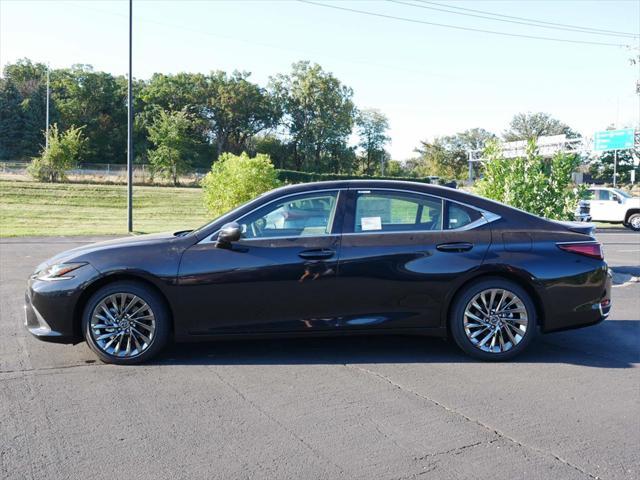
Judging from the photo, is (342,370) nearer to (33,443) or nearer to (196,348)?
(196,348)

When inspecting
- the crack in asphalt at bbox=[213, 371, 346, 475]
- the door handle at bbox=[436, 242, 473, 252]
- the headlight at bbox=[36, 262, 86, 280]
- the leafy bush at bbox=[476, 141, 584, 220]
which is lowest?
the crack in asphalt at bbox=[213, 371, 346, 475]

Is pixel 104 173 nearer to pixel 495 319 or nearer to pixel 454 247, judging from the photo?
pixel 454 247

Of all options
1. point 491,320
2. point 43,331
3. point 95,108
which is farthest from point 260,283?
point 95,108

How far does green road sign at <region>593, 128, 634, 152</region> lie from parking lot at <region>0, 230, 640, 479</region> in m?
46.4

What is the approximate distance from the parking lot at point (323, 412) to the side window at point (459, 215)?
3.97ft

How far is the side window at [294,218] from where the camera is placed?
5.36m

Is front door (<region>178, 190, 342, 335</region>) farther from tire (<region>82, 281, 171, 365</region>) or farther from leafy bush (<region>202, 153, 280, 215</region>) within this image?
leafy bush (<region>202, 153, 280, 215</region>)

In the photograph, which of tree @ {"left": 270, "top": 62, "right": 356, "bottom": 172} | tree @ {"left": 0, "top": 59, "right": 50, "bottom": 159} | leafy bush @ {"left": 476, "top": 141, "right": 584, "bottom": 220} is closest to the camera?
leafy bush @ {"left": 476, "top": 141, "right": 584, "bottom": 220}

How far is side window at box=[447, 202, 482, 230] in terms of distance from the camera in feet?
18.1

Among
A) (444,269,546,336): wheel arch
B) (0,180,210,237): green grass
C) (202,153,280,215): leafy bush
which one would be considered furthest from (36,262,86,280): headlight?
(0,180,210,237): green grass

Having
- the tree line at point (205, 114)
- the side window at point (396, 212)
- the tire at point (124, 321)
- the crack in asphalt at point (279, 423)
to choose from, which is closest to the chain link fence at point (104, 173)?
the tree line at point (205, 114)

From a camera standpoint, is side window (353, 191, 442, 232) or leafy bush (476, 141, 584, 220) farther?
leafy bush (476, 141, 584, 220)

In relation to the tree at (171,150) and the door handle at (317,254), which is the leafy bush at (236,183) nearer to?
the door handle at (317,254)

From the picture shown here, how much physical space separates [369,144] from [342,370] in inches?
3604
